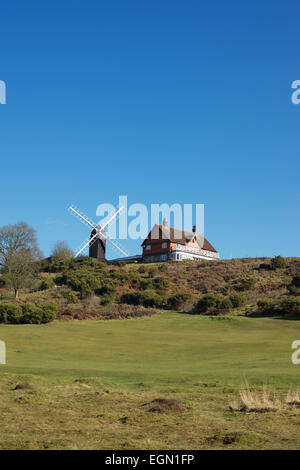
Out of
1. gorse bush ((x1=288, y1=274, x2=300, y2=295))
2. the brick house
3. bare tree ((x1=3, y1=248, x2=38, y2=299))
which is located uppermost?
the brick house

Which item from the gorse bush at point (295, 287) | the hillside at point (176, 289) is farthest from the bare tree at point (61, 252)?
the gorse bush at point (295, 287)

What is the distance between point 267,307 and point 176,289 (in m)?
19.0

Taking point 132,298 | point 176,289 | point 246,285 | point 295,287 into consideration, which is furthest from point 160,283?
point 295,287

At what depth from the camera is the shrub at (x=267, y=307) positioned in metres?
44.9

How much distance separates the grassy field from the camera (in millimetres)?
11289

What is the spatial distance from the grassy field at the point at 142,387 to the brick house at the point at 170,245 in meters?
61.7

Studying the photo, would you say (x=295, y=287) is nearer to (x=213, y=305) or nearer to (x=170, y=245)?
(x=213, y=305)

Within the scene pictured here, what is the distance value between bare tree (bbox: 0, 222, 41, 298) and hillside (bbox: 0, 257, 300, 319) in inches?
83.3

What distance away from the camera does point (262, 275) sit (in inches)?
2675

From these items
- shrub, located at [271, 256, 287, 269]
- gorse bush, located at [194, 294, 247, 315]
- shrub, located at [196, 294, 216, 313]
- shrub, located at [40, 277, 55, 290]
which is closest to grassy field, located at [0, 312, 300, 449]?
gorse bush, located at [194, 294, 247, 315]

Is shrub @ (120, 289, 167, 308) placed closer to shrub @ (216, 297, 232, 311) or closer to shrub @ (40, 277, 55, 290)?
shrub @ (216, 297, 232, 311)

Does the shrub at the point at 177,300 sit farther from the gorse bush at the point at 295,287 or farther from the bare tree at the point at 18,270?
the bare tree at the point at 18,270
